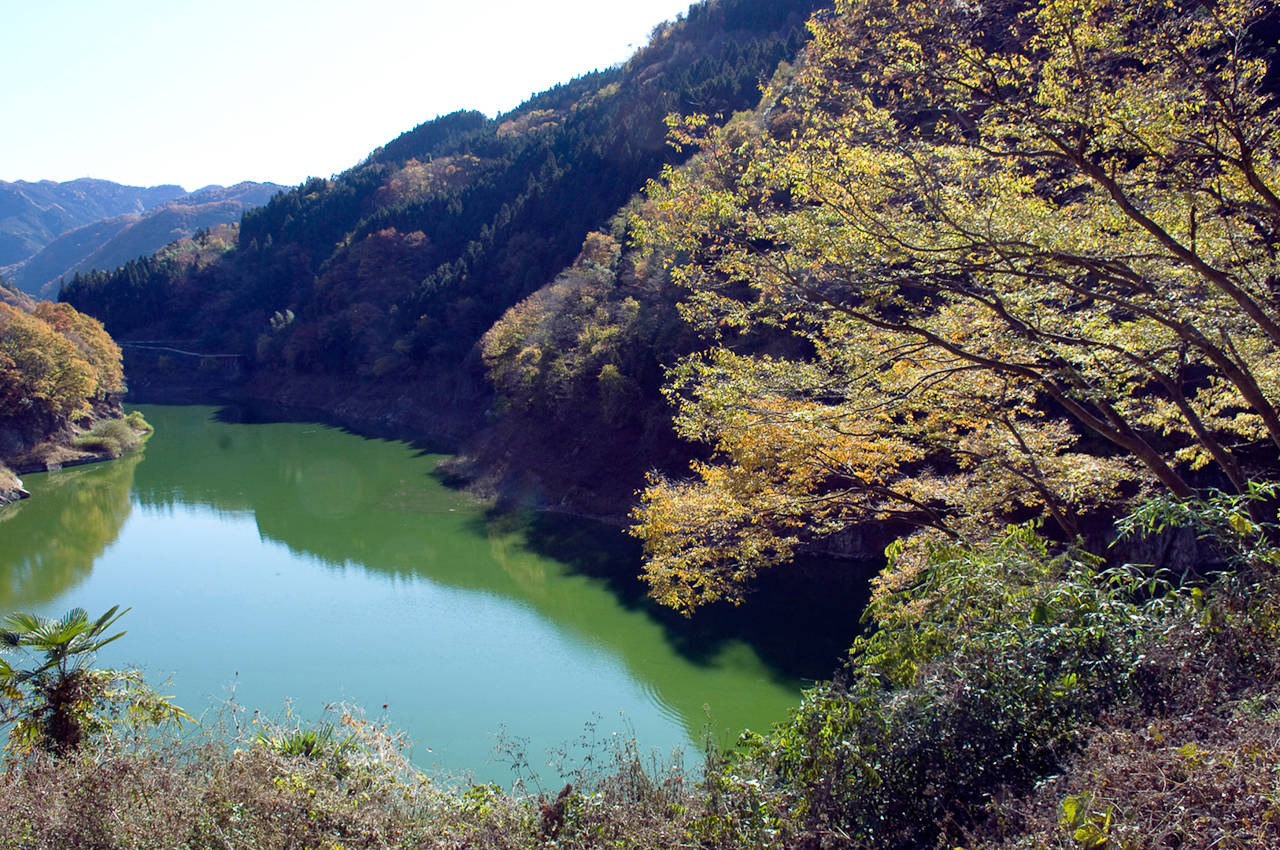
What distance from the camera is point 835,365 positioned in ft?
23.1

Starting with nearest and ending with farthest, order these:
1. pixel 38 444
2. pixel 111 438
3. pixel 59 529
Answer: pixel 59 529, pixel 38 444, pixel 111 438

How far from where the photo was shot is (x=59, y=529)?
22547mm

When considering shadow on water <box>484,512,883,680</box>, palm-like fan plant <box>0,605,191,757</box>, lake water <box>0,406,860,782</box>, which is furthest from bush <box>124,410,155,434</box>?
palm-like fan plant <box>0,605,191,757</box>

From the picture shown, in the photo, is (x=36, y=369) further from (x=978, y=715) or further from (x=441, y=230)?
(x=978, y=715)

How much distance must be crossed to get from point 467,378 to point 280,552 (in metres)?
16.5

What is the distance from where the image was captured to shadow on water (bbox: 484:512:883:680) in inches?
492

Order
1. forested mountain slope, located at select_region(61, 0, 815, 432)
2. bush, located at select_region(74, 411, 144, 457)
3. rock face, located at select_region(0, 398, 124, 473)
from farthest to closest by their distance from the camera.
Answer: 1. forested mountain slope, located at select_region(61, 0, 815, 432)
2. bush, located at select_region(74, 411, 144, 457)
3. rock face, located at select_region(0, 398, 124, 473)

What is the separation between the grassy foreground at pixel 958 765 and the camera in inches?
107

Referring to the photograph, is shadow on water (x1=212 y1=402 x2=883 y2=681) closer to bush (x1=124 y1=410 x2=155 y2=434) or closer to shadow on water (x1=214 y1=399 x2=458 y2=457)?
shadow on water (x1=214 y1=399 x2=458 y2=457)

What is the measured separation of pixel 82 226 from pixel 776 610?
629 ft

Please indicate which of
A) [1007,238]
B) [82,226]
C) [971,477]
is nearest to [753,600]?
[971,477]

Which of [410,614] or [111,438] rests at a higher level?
[410,614]

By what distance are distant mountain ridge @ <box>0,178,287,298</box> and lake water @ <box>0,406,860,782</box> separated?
98.2 metres

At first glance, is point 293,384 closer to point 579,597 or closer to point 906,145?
point 579,597
